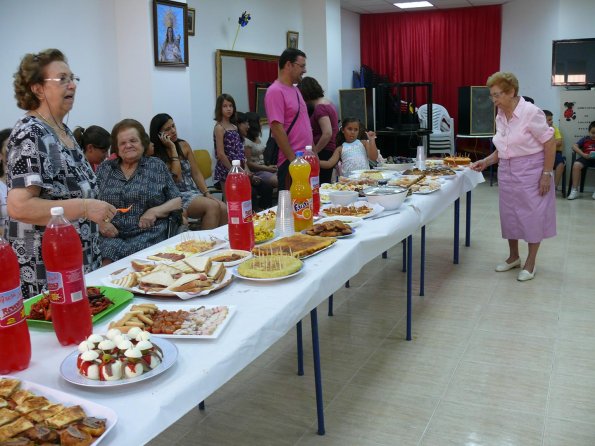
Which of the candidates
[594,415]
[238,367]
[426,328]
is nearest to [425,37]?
[426,328]

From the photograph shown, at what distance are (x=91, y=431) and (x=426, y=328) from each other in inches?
97.6

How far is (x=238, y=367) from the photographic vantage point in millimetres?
1319

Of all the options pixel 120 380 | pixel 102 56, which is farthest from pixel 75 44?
pixel 120 380

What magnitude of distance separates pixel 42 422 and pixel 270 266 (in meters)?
0.90

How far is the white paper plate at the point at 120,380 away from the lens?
1104 mm

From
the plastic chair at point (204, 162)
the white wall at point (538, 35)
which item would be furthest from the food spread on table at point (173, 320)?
the white wall at point (538, 35)

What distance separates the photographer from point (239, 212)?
1.99 metres

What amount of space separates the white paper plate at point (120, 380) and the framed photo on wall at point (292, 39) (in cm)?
662

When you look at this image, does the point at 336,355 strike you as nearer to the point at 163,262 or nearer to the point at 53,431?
the point at 163,262

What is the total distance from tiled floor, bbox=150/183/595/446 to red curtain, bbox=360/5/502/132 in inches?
238

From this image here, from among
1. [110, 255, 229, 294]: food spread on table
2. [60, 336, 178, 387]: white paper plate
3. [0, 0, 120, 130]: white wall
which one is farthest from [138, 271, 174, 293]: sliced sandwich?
[0, 0, 120, 130]: white wall

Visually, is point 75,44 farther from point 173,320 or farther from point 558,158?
point 558,158

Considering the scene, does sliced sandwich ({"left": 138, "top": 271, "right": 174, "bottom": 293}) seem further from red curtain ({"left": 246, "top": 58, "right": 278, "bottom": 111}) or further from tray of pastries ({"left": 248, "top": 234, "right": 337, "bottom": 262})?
red curtain ({"left": 246, "top": 58, "right": 278, "bottom": 111})

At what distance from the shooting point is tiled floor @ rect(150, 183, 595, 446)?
221 cm
